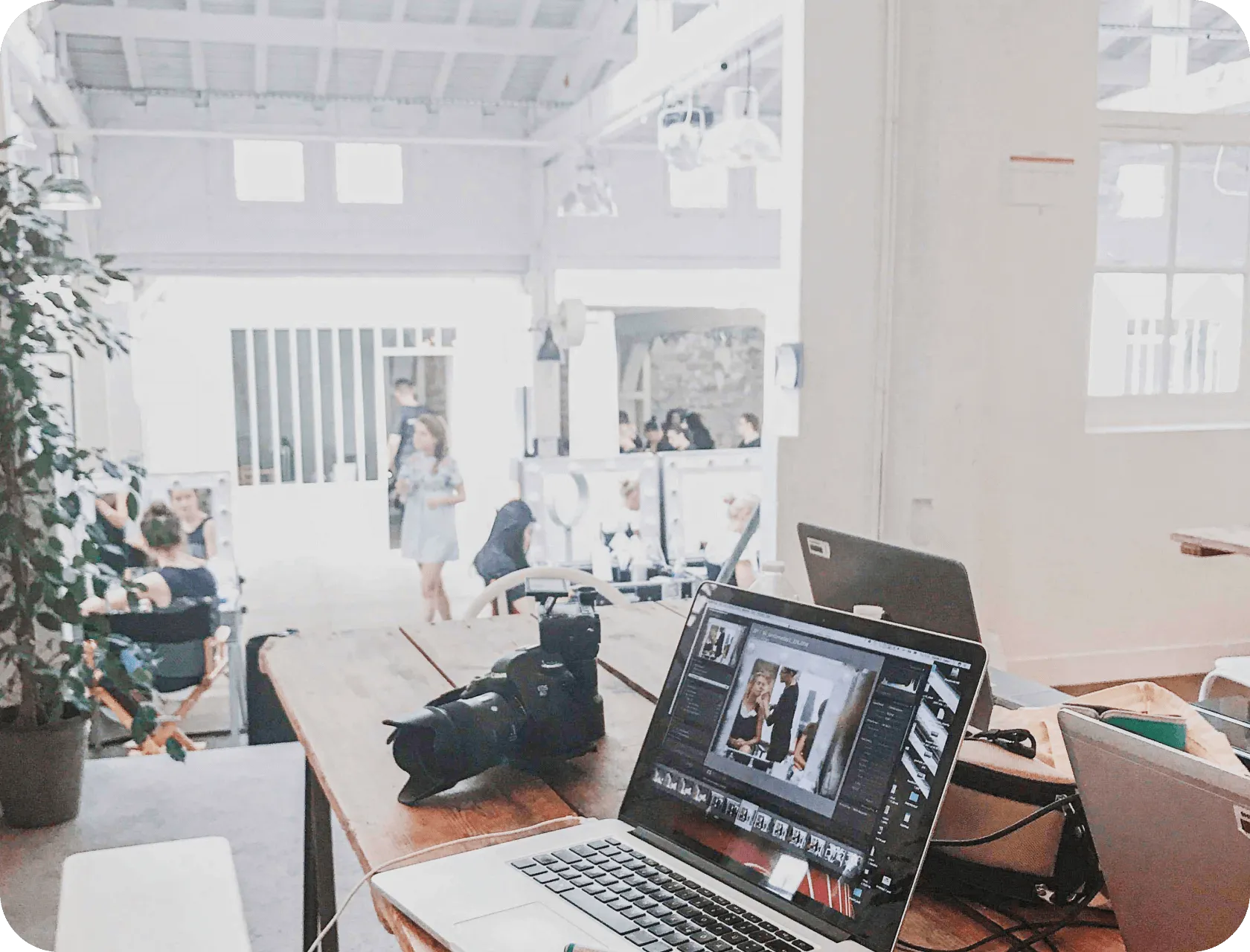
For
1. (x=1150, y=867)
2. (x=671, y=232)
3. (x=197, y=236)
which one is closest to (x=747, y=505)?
(x=671, y=232)

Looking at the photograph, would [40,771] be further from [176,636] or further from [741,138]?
[741,138]

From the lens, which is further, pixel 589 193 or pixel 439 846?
pixel 589 193

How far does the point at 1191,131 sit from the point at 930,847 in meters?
3.87

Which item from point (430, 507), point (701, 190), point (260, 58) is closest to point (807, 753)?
point (430, 507)

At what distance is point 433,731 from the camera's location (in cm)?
149

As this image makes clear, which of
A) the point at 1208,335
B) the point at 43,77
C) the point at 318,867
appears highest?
the point at 43,77

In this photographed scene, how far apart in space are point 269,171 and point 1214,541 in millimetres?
9203

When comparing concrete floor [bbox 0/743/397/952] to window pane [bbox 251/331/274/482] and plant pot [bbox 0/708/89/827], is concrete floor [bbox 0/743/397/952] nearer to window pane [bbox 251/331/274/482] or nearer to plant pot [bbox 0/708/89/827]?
plant pot [bbox 0/708/89/827]

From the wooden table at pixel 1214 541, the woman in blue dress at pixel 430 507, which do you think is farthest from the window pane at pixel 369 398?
the wooden table at pixel 1214 541

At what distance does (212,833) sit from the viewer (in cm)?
365

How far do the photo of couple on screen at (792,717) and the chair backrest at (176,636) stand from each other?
448 centimetres

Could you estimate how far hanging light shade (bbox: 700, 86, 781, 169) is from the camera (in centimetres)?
561

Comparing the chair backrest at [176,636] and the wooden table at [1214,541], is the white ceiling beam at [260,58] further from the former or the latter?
the wooden table at [1214,541]

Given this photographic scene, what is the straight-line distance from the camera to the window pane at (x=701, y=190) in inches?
451
